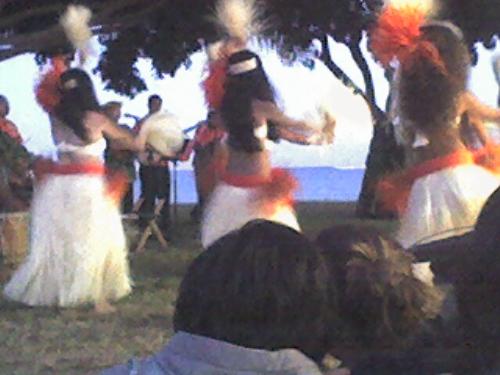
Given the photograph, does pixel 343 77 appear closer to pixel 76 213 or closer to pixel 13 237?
pixel 76 213

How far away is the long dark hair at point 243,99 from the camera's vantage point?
19.7ft

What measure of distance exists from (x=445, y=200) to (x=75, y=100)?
8.53 ft

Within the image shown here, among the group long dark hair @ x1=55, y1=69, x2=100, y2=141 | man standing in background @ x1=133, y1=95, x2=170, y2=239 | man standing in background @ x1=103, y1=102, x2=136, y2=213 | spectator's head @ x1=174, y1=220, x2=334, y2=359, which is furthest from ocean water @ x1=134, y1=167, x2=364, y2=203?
spectator's head @ x1=174, y1=220, x2=334, y2=359

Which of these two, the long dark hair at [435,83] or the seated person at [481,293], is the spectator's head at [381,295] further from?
the long dark hair at [435,83]

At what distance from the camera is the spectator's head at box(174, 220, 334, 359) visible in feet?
5.71

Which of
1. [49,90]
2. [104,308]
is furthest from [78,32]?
[104,308]

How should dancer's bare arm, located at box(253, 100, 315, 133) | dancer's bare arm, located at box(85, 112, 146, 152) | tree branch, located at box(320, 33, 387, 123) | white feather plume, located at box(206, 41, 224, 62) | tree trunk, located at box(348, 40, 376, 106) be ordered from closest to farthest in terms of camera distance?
dancer's bare arm, located at box(253, 100, 315, 133)
white feather plume, located at box(206, 41, 224, 62)
dancer's bare arm, located at box(85, 112, 146, 152)
tree branch, located at box(320, 33, 387, 123)
tree trunk, located at box(348, 40, 376, 106)

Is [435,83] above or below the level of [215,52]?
below

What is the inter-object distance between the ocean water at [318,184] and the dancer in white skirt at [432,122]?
812mm

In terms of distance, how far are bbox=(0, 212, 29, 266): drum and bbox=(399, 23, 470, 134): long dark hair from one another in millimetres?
4805

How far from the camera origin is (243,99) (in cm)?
600

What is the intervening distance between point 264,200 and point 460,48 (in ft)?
3.84

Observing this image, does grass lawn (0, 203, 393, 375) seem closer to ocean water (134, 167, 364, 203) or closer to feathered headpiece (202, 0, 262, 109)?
ocean water (134, 167, 364, 203)

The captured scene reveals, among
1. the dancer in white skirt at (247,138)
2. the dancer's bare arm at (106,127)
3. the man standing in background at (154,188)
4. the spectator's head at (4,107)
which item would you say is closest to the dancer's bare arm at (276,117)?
the dancer in white skirt at (247,138)
